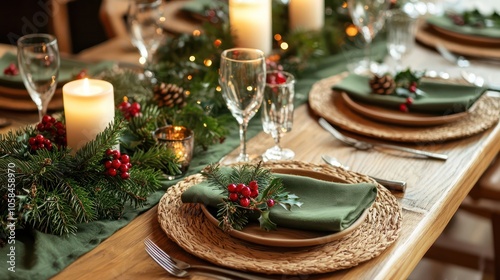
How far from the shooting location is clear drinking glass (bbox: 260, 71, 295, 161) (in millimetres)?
1261

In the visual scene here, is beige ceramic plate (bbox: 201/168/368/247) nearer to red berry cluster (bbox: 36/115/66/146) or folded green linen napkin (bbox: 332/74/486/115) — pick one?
red berry cluster (bbox: 36/115/66/146)

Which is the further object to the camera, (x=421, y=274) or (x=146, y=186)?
(x=421, y=274)

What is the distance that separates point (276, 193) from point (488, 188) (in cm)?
101

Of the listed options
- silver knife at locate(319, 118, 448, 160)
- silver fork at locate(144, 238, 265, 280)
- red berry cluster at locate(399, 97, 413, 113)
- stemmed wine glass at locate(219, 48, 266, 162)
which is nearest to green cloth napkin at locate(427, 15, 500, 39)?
red berry cluster at locate(399, 97, 413, 113)

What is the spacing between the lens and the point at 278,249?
952 millimetres

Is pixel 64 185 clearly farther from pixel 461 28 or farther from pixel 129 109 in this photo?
pixel 461 28

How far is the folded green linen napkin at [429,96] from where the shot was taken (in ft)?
4.63

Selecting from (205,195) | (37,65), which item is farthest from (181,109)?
(205,195)

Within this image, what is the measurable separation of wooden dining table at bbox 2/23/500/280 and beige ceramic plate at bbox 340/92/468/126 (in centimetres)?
5

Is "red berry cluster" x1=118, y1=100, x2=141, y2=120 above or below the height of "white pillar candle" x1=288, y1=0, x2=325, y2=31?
below

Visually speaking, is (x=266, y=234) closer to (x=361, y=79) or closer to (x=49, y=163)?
(x=49, y=163)

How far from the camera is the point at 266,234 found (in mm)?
974

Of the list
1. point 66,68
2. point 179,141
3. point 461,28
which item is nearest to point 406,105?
point 179,141

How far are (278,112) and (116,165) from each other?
0.34 meters
